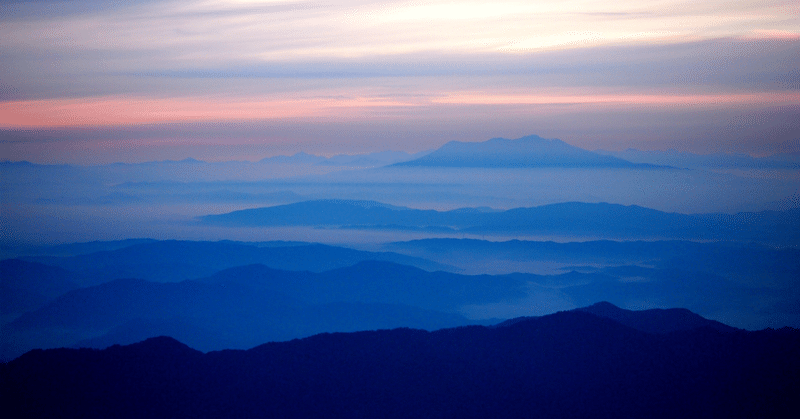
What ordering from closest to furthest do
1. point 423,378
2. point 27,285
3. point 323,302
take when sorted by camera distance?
point 423,378 → point 27,285 → point 323,302

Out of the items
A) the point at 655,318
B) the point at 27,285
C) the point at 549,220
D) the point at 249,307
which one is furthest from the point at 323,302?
the point at 549,220

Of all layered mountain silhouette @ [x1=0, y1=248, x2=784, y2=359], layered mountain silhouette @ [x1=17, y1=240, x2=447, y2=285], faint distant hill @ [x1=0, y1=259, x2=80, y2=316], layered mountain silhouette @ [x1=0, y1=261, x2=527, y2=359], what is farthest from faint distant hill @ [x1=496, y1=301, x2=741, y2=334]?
faint distant hill @ [x1=0, y1=259, x2=80, y2=316]

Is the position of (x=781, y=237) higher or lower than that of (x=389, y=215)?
lower

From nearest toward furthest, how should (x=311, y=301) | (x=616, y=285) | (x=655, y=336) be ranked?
(x=655, y=336) → (x=311, y=301) → (x=616, y=285)

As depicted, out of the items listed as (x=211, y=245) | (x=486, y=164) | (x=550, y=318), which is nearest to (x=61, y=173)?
(x=211, y=245)

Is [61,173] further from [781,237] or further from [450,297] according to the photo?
[781,237]

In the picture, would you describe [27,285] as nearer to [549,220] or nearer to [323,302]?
[323,302]
